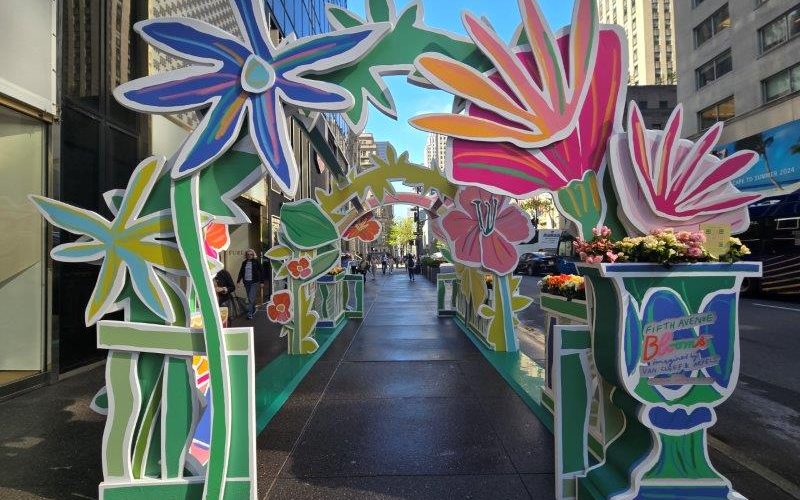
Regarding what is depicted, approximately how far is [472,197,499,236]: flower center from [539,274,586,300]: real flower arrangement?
2.77 m

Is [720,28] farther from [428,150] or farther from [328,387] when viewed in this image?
[428,150]

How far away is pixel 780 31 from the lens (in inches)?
869

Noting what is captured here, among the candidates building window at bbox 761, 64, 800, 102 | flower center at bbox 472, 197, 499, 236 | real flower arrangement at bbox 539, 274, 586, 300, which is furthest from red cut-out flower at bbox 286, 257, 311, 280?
building window at bbox 761, 64, 800, 102

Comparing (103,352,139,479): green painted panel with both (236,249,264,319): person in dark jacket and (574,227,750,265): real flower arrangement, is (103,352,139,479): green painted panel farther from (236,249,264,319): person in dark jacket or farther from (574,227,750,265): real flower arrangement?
(236,249,264,319): person in dark jacket

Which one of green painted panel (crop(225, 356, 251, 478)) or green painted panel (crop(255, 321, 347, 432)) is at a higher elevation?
green painted panel (crop(225, 356, 251, 478))

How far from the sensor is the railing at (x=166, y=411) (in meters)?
2.77

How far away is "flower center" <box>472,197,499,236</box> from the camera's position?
7531 millimetres

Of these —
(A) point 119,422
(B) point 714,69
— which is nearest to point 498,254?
(A) point 119,422

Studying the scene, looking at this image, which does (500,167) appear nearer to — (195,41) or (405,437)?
(195,41)

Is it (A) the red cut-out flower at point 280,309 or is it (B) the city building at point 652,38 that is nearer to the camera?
(A) the red cut-out flower at point 280,309

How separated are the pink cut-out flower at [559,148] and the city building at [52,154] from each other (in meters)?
2.09

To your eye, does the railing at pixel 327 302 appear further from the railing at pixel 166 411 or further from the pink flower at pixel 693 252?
the pink flower at pixel 693 252

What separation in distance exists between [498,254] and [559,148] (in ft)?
15.1

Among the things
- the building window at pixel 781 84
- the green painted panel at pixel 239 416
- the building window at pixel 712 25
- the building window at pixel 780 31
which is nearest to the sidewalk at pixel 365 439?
the green painted panel at pixel 239 416
